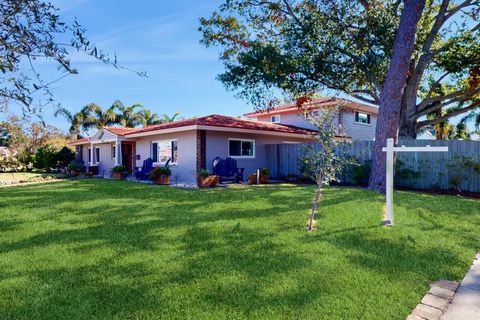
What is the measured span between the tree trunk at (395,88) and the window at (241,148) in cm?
796

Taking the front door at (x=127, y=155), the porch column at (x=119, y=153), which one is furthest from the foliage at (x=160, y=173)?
the front door at (x=127, y=155)

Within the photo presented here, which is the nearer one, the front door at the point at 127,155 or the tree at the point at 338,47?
the tree at the point at 338,47

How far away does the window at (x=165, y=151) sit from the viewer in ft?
60.0

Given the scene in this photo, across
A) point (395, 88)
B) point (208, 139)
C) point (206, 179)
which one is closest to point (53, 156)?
point (208, 139)

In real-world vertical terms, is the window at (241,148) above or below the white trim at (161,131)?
below

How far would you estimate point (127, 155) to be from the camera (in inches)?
965

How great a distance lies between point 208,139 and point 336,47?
7.36 meters

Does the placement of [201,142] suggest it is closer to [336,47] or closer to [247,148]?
[247,148]

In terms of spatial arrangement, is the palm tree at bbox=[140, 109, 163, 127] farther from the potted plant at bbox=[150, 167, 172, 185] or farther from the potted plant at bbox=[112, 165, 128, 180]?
the potted plant at bbox=[150, 167, 172, 185]

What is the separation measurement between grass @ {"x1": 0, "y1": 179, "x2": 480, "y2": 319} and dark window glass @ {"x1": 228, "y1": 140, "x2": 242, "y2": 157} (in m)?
9.30

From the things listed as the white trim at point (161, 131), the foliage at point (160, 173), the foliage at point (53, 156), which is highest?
the white trim at point (161, 131)

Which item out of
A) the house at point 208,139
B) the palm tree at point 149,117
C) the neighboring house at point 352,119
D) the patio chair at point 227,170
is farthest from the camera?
the palm tree at point 149,117

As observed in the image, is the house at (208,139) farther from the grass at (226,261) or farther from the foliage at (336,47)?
the grass at (226,261)

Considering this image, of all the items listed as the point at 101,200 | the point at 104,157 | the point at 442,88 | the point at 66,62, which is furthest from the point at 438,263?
the point at 104,157
